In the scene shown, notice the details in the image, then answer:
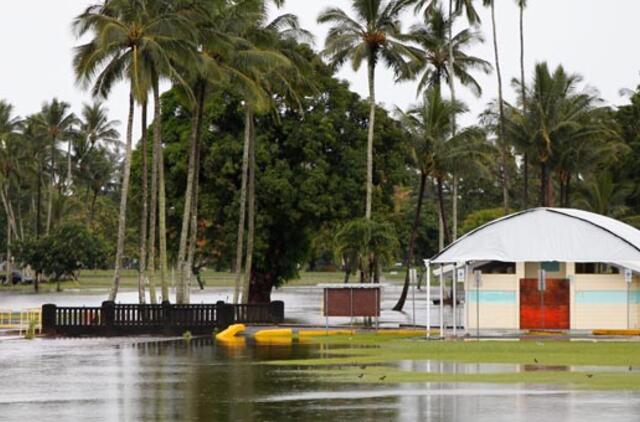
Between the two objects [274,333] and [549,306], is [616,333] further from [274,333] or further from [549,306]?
[274,333]

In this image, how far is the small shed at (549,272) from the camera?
44.6 metres

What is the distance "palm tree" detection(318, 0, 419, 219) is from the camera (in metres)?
62.0

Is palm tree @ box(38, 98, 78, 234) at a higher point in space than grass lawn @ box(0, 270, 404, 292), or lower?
higher

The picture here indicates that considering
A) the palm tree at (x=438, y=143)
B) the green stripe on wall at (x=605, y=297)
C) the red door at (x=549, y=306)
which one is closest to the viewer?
the green stripe on wall at (x=605, y=297)

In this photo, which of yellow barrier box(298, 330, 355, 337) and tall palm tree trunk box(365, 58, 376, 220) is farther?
tall palm tree trunk box(365, 58, 376, 220)

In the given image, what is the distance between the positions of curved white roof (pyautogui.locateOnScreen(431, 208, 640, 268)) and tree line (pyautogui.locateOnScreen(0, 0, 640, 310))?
10948 mm

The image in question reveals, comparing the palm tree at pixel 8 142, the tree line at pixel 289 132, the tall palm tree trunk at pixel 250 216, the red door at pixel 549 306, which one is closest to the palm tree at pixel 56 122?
the palm tree at pixel 8 142

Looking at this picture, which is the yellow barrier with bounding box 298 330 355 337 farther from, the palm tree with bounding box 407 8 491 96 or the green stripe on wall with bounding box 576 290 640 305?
the palm tree with bounding box 407 8 491 96

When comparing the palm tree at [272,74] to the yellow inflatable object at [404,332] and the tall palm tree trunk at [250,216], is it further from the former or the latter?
the yellow inflatable object at [404,332]

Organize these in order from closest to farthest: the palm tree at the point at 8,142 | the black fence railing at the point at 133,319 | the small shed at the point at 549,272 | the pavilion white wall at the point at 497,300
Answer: the small shed at the point at 549,272 → the pavilion white wall at the point at 497,300 → the black fence railing at the point at 133,319 → the palm tree at the point at 8,142

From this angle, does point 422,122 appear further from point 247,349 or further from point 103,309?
point 247,349

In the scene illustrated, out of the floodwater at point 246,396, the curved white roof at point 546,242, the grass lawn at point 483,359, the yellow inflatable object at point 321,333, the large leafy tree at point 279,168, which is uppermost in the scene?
the large leafy tree at point 279,168

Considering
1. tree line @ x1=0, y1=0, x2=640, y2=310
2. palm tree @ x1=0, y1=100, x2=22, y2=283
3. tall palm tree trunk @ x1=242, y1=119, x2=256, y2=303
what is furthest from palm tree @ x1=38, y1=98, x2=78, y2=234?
tall palm tree trunk @ x1=242, y1=119, x2=256, y2=303

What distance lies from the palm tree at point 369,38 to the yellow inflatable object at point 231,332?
1618 cm
